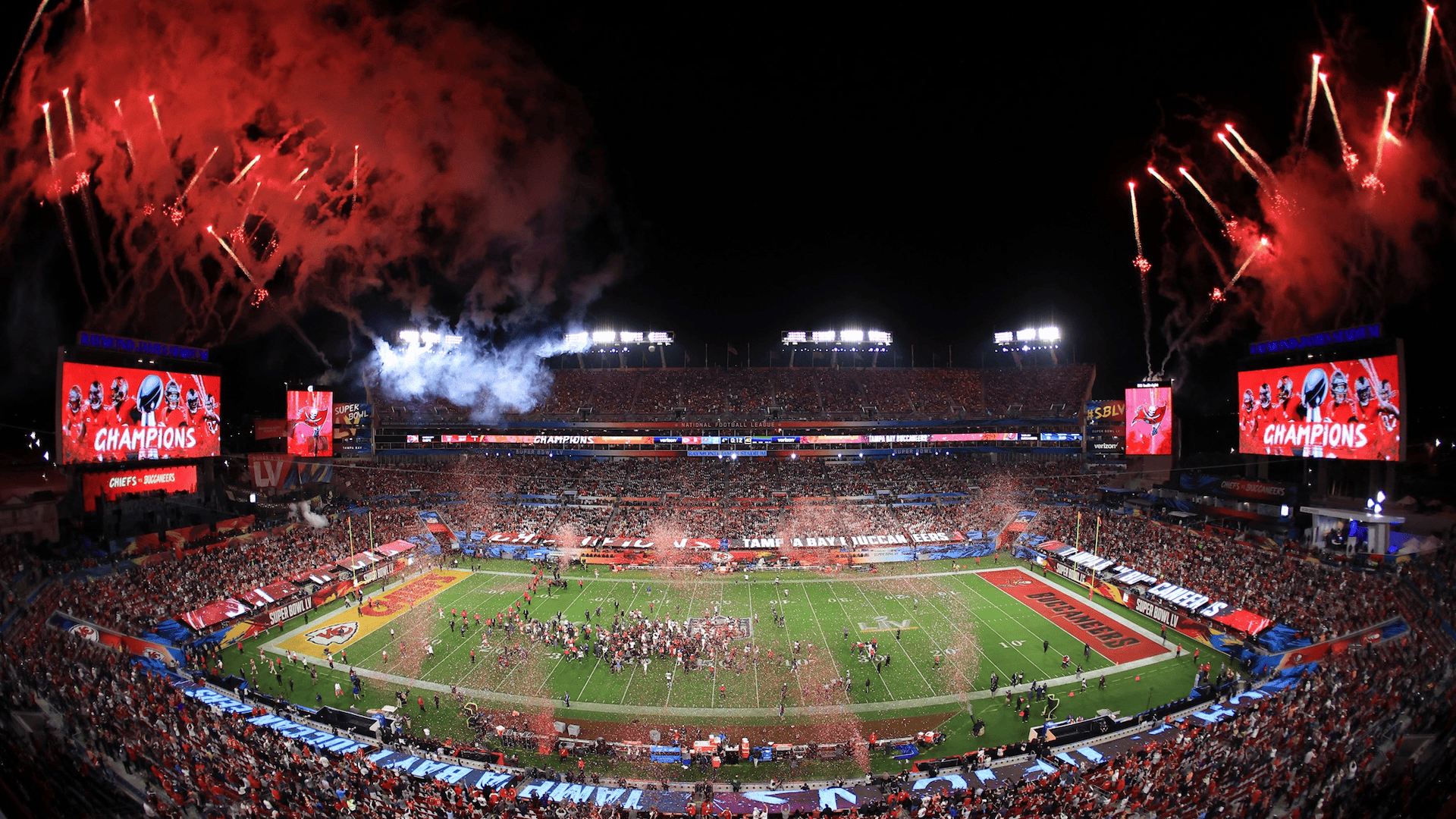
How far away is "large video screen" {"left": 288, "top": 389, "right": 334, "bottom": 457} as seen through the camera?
48.6 m

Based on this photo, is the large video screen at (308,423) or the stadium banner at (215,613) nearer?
the stadium banner at (215,613)

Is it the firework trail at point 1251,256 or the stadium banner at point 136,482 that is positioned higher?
the firework trail at point 1251,256

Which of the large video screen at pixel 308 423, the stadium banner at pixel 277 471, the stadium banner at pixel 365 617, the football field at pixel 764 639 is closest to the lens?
the football field at pixel 764 639

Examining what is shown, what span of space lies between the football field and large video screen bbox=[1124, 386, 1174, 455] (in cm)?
1235

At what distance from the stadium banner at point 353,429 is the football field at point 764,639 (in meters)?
22.4

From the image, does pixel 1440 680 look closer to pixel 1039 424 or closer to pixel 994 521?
pixel 994 521

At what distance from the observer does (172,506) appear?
37281 mm

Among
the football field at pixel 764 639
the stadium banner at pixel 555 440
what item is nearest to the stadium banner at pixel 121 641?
the football field at pixel 764 639

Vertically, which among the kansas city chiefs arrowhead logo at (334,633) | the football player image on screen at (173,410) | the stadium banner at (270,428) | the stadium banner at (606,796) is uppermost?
the football player image on screen at (173,410)

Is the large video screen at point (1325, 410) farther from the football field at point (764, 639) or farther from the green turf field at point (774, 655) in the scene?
the football field at point (764, 639)

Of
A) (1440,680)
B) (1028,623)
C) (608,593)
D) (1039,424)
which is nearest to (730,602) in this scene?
(608,593)

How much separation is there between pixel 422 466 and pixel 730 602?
36785 mm

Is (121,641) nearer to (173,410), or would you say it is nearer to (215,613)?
(215,613)

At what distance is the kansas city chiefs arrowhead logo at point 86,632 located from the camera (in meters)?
24.6
